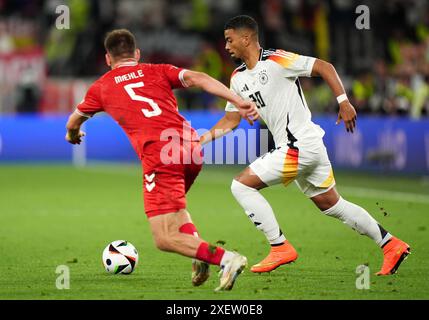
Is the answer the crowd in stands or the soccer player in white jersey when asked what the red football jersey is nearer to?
the soccer player in white jersey

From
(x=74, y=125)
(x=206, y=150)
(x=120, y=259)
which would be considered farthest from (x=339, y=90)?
(x=206, y=150)

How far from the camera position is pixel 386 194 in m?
16.3

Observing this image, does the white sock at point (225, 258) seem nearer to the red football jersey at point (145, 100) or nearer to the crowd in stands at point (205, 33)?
the red football jersey at point (145, 100)

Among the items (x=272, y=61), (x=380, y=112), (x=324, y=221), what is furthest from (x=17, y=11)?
(x=272, y=61)

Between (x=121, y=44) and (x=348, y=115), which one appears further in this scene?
(x=348, y=115)

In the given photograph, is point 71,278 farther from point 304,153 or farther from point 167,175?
point 304,153

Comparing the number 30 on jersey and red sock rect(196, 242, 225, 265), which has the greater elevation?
the number 30 on jersey

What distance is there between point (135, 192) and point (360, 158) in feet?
15.5

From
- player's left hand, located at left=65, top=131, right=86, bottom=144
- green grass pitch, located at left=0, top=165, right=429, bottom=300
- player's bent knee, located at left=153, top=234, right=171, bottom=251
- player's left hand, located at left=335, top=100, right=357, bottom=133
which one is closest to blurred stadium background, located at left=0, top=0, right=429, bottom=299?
green grass pitch, located at left=0, top=165, right=429, bottom=300

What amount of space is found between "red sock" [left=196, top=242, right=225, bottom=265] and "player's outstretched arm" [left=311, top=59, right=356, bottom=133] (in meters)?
1.56

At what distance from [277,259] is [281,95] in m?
1.39

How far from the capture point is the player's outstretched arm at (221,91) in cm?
714

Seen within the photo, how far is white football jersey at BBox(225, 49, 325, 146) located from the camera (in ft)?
28.0

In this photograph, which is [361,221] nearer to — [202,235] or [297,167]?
[297,167]
